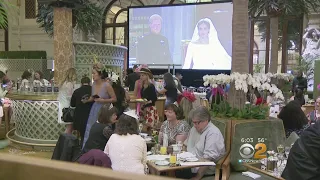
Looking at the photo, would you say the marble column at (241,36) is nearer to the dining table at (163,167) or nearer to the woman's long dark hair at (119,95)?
the dining table at (163,167)

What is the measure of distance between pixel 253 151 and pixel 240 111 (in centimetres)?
52

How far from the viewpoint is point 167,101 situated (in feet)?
23.2

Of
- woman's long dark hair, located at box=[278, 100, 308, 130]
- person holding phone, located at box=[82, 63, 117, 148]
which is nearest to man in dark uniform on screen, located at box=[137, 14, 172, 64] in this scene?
person holding phone, located at box=[82, 63, 117, 148]

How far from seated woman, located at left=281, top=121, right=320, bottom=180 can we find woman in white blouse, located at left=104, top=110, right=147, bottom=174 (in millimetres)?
Answer: 1329

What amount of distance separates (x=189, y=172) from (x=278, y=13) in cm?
752

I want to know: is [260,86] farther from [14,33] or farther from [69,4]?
[14,33]

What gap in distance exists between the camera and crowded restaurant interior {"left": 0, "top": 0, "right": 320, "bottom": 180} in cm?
314

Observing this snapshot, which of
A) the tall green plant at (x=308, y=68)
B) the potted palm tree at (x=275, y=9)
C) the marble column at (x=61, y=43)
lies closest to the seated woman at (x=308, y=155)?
the marble column at (x=61, y=43)

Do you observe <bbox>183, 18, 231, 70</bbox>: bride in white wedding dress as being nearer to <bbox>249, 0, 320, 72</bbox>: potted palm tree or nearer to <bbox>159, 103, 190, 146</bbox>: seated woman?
<bbox>249, 0, 320, 72</bbox>: potted palm tree

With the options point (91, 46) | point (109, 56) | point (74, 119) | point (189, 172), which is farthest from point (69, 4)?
point (189, 172)

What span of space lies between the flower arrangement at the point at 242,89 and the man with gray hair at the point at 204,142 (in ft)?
1.84

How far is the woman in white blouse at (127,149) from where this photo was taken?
3.19 m

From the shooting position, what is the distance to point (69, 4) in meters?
6.99

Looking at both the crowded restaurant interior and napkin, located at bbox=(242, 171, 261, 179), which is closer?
the crowded restaurant interior
